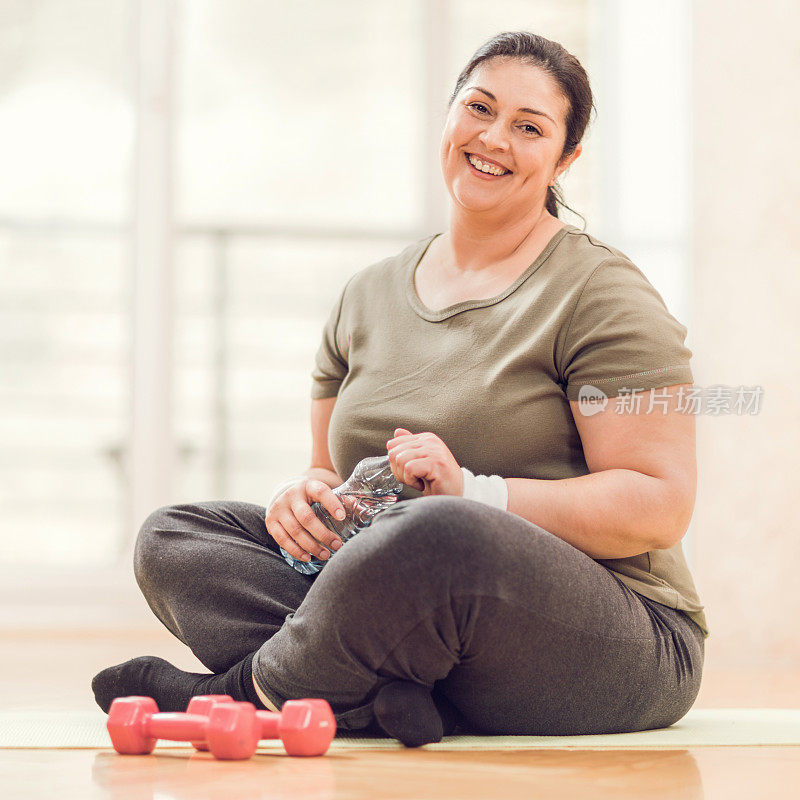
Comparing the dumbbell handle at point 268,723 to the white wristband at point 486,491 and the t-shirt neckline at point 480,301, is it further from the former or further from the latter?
the t-shirt neckline at point 480,301

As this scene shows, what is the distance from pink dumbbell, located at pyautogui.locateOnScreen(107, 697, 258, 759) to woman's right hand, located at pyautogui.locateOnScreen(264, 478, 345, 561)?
0.98ft

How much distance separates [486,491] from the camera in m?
1.19

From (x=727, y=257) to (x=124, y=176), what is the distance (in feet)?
5.45

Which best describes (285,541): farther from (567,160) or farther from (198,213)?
(198,213)

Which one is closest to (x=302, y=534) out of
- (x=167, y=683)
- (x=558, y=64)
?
(x=167, y=683)

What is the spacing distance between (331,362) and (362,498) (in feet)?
1.01

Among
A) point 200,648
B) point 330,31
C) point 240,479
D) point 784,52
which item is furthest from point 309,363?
point 200,648

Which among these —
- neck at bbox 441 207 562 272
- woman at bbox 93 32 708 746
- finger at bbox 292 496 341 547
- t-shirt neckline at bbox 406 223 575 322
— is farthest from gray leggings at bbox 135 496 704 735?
neck at bbox 441 207 562 272

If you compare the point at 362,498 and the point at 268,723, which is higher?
the point at 362,498

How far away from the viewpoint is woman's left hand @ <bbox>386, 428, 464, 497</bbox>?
3.80 ft

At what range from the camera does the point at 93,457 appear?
9.91 ft

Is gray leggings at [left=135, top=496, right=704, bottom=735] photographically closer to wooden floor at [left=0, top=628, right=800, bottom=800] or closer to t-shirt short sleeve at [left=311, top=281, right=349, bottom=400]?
wooden floor at [left=0, top=628, right=800, bottom=800]

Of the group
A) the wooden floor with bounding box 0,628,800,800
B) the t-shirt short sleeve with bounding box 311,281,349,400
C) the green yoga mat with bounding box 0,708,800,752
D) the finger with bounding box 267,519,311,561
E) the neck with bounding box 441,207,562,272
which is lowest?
the green yoga mat with bounding box 0,708,800,752

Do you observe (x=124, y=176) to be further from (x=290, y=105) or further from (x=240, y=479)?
(x=240, y=479)
